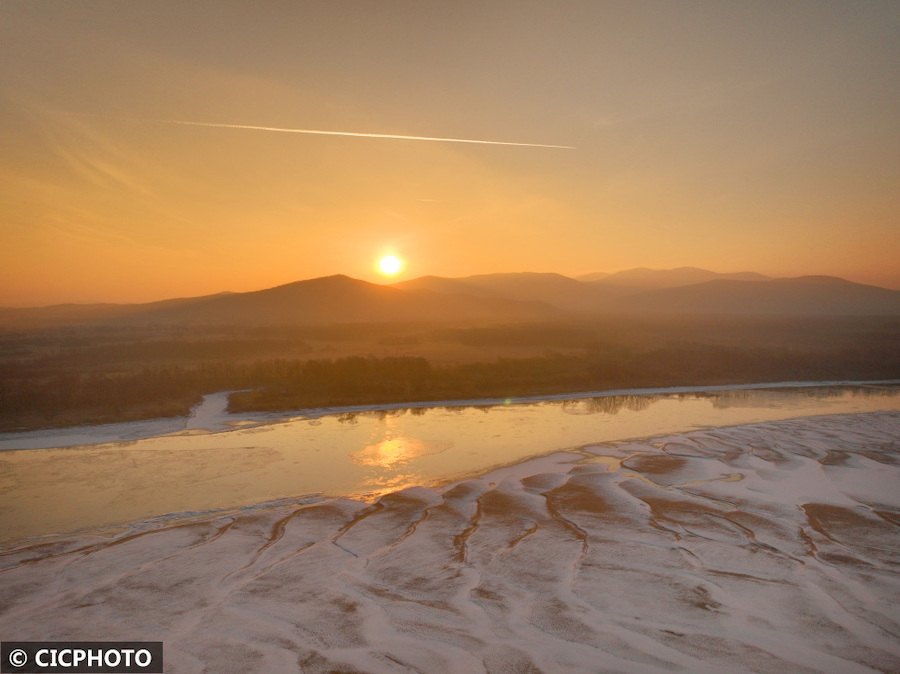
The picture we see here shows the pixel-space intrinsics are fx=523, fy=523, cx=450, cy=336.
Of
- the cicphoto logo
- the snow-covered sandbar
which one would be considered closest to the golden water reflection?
the snow-covered sandbar

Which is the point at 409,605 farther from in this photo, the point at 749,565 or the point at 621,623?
the point at 749,565

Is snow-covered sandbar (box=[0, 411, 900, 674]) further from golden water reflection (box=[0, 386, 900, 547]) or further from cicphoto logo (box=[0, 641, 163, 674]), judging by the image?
golden water reflection (box=[0, 386, 900, 547])

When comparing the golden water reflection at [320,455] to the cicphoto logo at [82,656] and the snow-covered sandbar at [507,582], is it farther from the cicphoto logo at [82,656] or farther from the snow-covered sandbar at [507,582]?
the cicphoto logo at [82,656]

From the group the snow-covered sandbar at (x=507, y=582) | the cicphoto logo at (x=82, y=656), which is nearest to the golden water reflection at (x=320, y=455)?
the snow-covered sandbar at (x=507, y=582)

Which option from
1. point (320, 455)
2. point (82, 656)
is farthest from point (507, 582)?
point (320, 455)

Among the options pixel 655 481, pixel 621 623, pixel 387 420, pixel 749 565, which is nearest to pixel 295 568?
pixel 621 623
